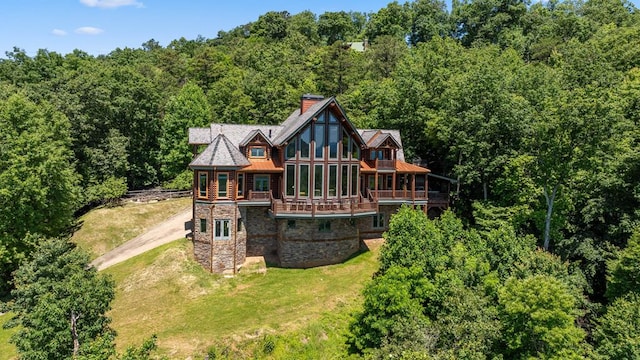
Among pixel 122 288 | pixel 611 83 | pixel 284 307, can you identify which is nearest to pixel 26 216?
pixel 122 288

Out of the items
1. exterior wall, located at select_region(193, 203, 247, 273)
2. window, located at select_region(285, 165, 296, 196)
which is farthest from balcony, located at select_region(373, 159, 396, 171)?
exterior wall, located at select_region(193, 203, 247, 273)

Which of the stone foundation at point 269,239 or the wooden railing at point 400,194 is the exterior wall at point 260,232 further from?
the wooden railing at point 400,194

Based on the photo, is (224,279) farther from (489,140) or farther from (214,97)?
(214,97)

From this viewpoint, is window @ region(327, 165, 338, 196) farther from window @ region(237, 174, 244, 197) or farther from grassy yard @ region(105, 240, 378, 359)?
window @ region(237, 174, 244, 197)

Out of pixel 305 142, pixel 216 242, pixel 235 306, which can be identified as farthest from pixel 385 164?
pixel 235 306

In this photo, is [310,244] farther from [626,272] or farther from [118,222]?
[118,222]
